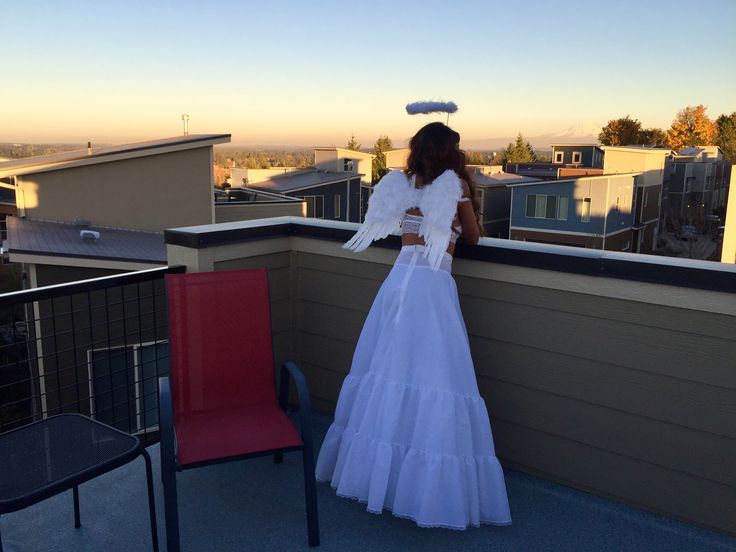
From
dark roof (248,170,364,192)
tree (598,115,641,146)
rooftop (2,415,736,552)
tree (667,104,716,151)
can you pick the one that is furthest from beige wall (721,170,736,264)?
tree (667,104,716,151)

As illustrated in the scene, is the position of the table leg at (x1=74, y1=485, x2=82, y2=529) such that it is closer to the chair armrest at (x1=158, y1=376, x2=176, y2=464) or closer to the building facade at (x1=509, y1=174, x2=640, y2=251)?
the chair armrest at (x1=158, y1=376, x2=176, y2=464)

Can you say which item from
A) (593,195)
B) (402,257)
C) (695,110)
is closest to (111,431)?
(402,257)

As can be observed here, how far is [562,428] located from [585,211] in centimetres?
2493

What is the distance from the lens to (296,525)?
8.33 feet

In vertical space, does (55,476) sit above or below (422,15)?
below

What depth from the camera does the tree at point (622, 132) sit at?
5553cm

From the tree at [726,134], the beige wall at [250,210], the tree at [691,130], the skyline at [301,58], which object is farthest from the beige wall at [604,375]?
the tree at [691,130]

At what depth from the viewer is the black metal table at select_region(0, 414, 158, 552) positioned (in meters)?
1.83

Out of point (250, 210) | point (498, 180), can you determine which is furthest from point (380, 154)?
point (250, 210)

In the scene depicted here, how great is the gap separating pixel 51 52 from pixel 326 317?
43.1 metres

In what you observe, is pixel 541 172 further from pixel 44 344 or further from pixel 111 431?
pixel 111 431

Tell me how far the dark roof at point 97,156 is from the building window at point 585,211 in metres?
15.6

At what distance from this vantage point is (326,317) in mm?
3479

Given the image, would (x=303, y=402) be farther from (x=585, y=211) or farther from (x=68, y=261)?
(x=585, y=211)
